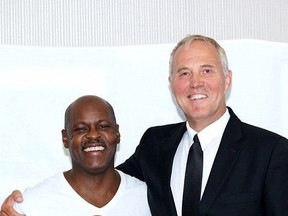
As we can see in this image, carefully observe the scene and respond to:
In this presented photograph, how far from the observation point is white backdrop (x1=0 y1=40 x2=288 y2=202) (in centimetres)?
193

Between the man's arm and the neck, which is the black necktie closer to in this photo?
the neck

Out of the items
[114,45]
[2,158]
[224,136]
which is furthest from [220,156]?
[2,158]

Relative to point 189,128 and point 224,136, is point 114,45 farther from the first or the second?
point 224,136

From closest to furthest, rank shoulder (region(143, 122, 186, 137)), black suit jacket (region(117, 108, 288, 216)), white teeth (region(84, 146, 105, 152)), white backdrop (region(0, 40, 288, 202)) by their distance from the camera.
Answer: black suit jacket (region(117, 108, 288, 216)) → white teeth (region(84, 146, 105, 152)) → shoulder (region(143, 122, 186, 137)) → white backdrop (region(0, 40, 288, 202))

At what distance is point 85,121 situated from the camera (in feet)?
4.79

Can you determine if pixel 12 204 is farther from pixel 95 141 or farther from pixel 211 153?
pixel 211 153

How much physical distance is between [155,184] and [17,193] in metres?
0.42

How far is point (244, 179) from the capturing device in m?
1.39

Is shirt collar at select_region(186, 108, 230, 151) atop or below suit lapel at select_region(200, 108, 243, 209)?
atop

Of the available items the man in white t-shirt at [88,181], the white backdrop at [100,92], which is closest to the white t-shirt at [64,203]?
the man in white t-shirt at [88,181]

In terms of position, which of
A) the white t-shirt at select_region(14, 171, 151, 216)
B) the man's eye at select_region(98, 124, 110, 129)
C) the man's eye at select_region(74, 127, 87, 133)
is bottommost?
the white t-shirt at select_region(14, 171, 151, 216)

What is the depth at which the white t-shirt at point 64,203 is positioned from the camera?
140cm

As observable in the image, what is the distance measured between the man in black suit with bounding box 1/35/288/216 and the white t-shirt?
0.07m

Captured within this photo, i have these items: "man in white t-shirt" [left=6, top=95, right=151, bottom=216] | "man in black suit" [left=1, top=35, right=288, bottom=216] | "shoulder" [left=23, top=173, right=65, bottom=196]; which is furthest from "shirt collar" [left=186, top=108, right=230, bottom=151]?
"shoulder" [left=23, top=173, right=65, bottom=196]
